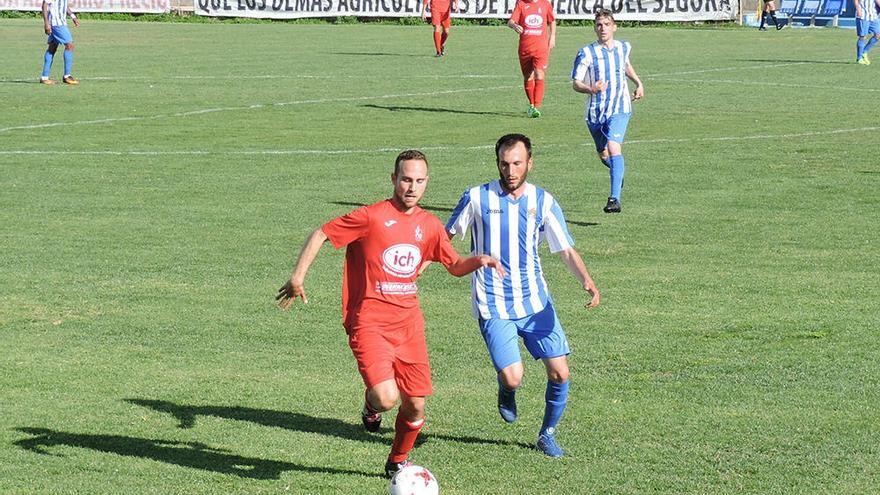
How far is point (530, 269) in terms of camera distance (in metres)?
8.45

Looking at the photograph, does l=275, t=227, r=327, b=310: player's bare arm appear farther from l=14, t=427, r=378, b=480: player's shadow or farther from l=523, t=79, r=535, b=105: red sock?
l=523, t=79, r=535, b=105: red sock

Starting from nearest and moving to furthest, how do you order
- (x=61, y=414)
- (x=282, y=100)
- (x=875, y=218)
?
(x=61, y=414)
(x=875, y=218)
(x=282, y=100)

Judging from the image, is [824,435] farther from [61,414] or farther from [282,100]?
[282,100]

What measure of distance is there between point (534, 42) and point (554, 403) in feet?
60.8

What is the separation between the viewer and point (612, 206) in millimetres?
16391

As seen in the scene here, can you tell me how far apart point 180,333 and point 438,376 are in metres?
2.31

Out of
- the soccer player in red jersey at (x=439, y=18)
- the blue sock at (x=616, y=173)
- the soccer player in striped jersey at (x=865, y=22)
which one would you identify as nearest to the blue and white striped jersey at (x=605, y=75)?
the blue sock at (x=616, y=173)

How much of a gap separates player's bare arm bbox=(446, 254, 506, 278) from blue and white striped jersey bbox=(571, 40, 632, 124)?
895 centimetres

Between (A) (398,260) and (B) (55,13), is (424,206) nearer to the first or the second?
(A) (398,260)

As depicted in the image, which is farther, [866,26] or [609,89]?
[866,26]

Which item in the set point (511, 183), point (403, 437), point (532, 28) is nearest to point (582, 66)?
point (511, 183)

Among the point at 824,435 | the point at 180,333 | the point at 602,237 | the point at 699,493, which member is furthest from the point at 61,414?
the point at 602,237

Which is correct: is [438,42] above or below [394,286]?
above

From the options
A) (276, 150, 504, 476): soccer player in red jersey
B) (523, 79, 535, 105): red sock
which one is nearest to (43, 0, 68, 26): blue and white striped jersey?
(523, 79, 535, 105): red sock
